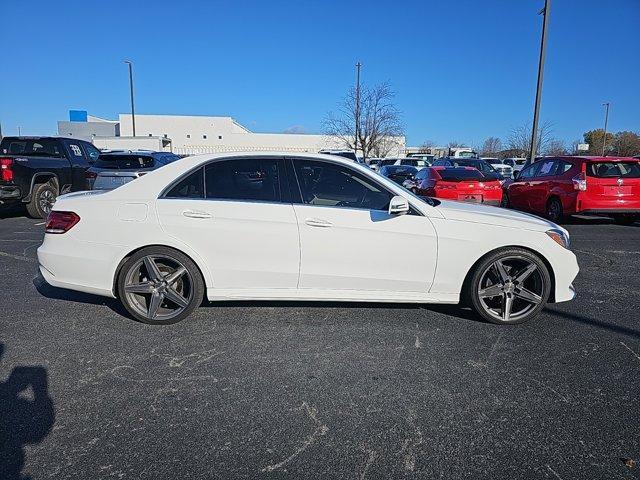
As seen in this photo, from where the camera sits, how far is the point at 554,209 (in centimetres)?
966

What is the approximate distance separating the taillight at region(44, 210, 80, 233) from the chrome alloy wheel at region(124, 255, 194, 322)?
2.25 ft

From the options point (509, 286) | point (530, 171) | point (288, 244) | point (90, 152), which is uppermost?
point (90, 152)

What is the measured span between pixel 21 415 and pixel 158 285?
147 centimetres

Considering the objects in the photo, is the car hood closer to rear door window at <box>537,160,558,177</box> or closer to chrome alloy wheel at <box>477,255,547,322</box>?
chrome alloy wheel at <box>477,255,547,322</box>

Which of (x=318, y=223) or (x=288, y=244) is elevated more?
(x=318, y=223)

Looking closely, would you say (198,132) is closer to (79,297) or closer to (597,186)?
(597,186)

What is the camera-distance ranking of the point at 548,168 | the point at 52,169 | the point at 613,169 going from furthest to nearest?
the point at 548,168 < the point at 52,169 < the point at 613,169

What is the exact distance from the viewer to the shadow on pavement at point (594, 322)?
3701 millimetres

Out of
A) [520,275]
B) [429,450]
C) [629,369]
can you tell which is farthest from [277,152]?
[629,369]

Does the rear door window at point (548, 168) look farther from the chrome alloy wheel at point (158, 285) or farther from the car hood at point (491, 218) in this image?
the chrome alloy wheel at point (158, 285)

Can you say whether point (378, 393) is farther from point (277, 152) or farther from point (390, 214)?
point (277, 152)

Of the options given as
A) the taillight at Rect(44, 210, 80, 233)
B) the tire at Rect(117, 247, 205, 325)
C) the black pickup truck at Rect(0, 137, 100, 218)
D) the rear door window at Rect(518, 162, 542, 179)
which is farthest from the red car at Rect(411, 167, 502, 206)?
the black pickup truck at Rect(0, 137, 100, 218)

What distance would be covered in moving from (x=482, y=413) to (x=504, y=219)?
6.32 feet

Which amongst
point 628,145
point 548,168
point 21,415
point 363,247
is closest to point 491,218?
point 363,247
